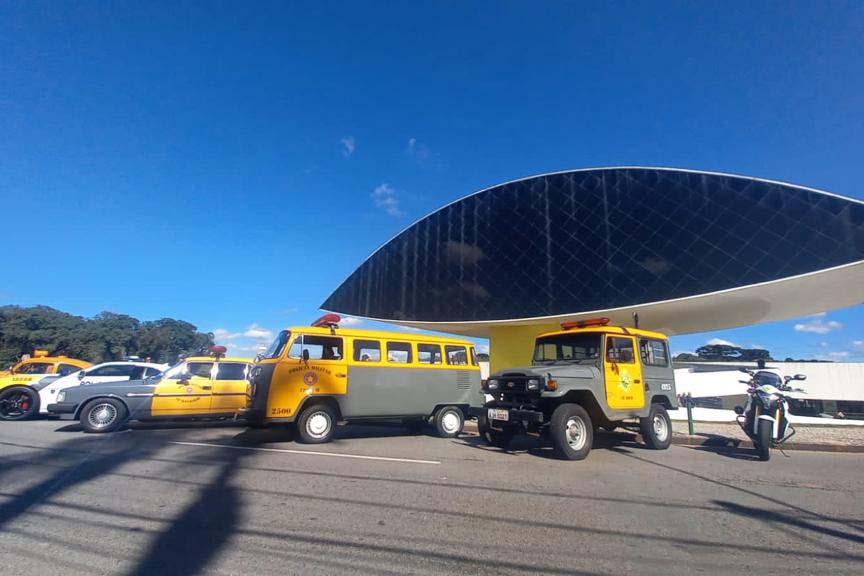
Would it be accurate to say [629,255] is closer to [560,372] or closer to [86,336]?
[560,372]

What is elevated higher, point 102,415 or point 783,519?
point 102,415

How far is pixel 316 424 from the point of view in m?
8.88

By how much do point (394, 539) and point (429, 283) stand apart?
31389mm

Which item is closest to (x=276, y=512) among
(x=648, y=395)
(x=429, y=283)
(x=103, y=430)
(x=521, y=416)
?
(x=521, y=416)

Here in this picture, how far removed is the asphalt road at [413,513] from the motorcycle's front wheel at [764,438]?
0.21 metres

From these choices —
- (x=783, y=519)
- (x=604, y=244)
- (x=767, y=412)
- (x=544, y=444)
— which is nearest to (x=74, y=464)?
(x=544, y=444)

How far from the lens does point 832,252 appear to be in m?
19.4

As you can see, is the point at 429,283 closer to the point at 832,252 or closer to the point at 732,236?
the point at 732,236

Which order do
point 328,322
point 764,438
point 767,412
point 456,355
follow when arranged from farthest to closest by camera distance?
point 456,355, point 328,322, point 767,412, point 764,438

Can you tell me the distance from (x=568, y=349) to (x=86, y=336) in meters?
65.5

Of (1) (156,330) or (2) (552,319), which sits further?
(1) (156,330)

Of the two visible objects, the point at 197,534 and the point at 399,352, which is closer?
the point at 197,534

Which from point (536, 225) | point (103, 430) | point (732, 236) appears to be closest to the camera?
point (103, 430)

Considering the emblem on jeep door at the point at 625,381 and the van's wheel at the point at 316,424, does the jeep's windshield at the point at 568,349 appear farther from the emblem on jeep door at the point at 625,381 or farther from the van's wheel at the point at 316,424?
→ the van's wheel at the point at 316,424
